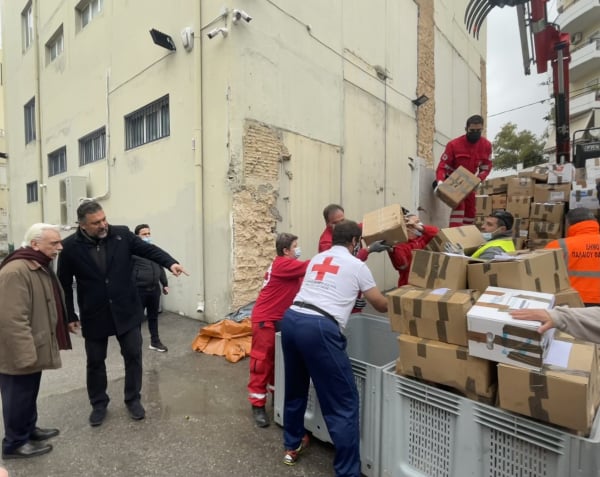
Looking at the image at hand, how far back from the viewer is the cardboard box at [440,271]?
95.8 inches

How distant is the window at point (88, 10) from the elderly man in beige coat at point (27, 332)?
27.8 ft

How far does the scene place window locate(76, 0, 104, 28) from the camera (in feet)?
29.2

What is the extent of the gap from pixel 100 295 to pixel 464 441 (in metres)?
2.91

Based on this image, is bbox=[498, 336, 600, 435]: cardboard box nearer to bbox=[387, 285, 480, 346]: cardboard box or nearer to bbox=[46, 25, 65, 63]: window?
bbox=[387, 285, 480, 346]: cardboard box

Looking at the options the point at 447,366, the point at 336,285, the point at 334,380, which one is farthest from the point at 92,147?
the point at 447,366

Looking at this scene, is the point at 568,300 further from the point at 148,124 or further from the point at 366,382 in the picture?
the point at 148,124

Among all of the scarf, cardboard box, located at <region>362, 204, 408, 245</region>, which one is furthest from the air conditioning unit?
cardboard box, located at <region>362, 204, 408, 245</region>

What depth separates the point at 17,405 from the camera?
106 inches

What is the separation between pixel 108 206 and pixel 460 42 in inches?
488

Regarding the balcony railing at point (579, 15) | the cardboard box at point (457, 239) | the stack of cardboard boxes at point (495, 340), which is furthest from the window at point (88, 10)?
the balcony railing at point (579, 15)

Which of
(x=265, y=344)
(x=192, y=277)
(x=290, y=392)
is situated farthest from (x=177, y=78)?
(x=290, y=392)

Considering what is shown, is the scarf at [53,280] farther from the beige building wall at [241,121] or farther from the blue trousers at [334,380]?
the beige building wall at [241,121]

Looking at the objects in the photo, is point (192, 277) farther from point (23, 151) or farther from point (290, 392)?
point (23, 151)

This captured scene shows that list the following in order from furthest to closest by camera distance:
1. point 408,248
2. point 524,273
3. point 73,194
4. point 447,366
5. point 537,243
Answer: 1. point 73,194
2. point 537,243
3. point 408,248
4. point 524,273
5. point 447,366
